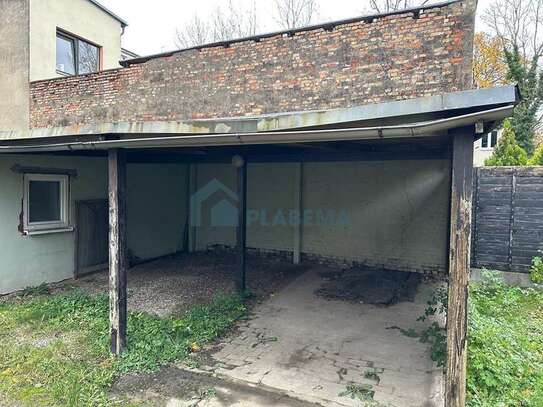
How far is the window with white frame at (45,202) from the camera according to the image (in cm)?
635

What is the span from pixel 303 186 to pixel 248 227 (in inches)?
69.4

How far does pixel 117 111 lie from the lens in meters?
9.66

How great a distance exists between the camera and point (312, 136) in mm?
2996

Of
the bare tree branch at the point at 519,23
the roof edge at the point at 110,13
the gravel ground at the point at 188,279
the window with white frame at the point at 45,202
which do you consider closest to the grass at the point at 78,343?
the gravel ground at the point at 188,279

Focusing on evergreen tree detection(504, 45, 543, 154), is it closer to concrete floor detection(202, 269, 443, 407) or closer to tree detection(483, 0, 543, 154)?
tree detection(483, 0, 543, 154)

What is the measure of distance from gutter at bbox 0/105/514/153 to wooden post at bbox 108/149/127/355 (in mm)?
404

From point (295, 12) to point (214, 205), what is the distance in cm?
1362

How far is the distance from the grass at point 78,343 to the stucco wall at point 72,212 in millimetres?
591

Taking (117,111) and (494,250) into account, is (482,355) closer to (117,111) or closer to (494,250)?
(494,250)

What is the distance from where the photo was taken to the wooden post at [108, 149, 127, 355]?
417 centimetres

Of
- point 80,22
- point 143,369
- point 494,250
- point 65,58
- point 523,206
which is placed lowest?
point 143,369

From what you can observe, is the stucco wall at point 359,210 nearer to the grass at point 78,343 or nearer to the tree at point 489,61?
the grass at point 78,343

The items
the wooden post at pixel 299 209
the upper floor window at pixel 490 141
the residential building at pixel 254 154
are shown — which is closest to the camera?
the residential building at pixel 254 154

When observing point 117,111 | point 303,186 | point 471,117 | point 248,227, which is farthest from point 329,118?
point 117,111
